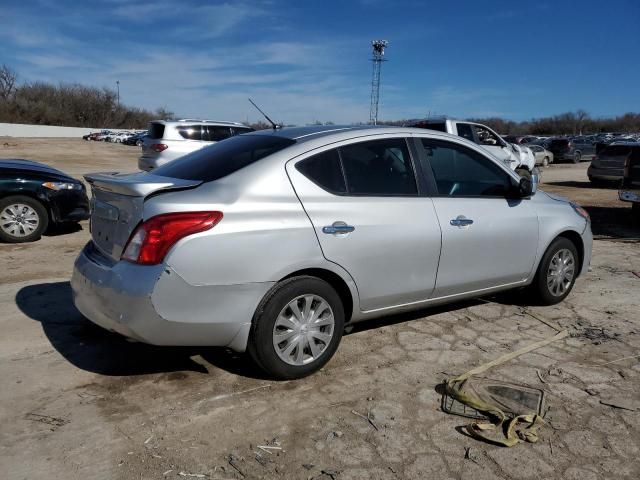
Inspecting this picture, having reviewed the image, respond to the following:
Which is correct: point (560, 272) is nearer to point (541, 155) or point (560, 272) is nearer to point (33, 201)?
point (33, 201)

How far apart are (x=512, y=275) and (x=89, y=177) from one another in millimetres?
3477

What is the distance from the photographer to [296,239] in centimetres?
338

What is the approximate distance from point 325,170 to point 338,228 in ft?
1.37

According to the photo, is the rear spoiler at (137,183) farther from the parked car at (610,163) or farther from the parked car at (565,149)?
the parked car at (565,149)

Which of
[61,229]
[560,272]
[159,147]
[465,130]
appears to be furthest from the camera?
[465,130]

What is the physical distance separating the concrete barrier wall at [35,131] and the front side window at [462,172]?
73432 millimetres

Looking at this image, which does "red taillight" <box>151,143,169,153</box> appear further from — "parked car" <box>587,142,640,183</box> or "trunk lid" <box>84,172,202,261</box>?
"parked car" <box>587,142,640,183</box>

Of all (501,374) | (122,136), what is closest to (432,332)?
(501,374)

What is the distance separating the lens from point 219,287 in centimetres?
316

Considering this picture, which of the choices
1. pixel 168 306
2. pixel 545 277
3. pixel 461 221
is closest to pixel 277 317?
pixel 168 306

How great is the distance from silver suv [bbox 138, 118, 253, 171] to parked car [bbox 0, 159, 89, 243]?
5076 millimetres

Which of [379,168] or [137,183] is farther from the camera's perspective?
[379,168]

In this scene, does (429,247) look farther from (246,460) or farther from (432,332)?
(246,460)

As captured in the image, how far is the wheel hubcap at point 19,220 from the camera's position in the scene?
7523 millimetres
